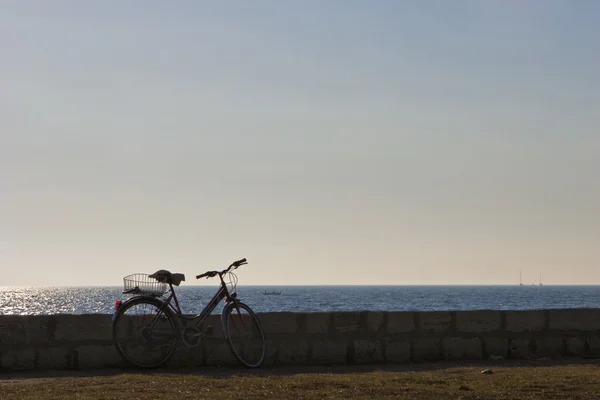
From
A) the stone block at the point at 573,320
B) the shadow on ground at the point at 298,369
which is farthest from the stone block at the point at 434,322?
the stone block at the point at 573,320

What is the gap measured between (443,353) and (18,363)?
5496mm

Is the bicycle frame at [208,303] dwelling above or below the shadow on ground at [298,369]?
above

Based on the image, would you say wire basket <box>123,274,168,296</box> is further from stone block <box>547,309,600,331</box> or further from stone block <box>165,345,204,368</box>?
→ stone block <box>547,309,600,331</box>

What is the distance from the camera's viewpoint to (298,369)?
10508mm

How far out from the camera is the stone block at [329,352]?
437 inches

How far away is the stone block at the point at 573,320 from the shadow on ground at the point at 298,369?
2.16 feet

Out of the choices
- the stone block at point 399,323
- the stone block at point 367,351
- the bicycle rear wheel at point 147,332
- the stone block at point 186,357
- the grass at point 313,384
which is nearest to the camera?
the grass at point 313,384

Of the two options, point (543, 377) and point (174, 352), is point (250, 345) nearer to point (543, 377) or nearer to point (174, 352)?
point (174, 352)

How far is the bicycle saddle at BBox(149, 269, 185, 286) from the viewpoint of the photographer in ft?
34.0

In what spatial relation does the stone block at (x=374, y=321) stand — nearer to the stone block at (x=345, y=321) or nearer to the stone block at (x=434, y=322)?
the stone block at (x=345, y=321)

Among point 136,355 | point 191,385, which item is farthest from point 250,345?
point 191,385

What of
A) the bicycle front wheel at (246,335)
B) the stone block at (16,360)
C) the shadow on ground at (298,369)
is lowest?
the shadow on ground at (298,369)

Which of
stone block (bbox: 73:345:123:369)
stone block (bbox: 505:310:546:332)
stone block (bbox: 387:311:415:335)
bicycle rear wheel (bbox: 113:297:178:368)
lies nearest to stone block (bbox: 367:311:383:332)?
stone block (bbox: 387:311:415:335)

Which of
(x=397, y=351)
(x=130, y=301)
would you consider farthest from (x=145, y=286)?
(x=397, y=351)
